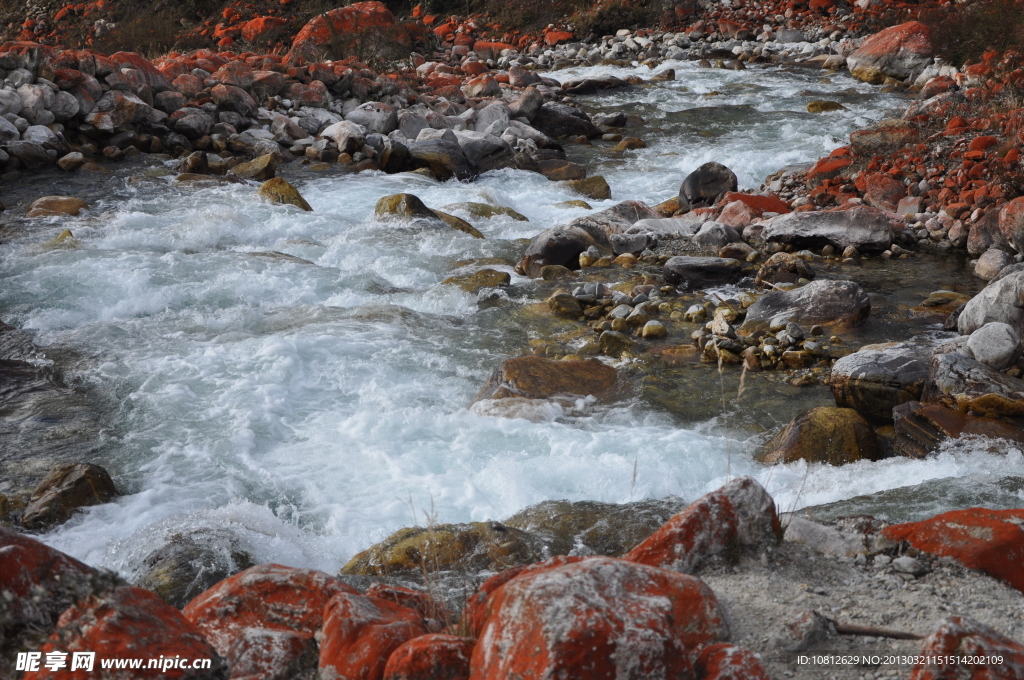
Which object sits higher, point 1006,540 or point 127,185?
point 1006,540

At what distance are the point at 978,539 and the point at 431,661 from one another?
6.49ft

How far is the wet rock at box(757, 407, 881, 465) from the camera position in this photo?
183 inches

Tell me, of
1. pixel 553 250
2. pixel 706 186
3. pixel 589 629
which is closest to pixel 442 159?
pixel 706 186

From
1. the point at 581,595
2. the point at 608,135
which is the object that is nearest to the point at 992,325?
the point at 581,595

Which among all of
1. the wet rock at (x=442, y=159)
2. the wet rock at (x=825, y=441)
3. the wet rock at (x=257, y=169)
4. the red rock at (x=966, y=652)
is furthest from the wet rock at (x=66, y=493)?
the wet rock at (x=442, y=159)

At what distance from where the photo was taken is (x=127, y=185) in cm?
1027

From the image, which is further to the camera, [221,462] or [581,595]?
[221,462]

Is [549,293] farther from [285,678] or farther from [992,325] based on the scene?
[285,678]

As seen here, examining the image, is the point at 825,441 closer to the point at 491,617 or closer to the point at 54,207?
the point at 491,617

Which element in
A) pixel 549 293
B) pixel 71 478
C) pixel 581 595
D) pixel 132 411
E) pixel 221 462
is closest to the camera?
pixel 581 595

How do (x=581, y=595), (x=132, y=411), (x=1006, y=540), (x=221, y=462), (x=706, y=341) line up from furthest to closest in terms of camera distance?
(x=706, y=341) < (x=132, y=411) < (x=221, y=462) < (x=1006, y=540) < (x=581, y=595)

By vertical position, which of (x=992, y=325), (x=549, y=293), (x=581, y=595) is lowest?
(x=549, y=293)

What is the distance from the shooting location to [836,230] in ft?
27.0

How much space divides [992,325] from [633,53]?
56.7 feet
